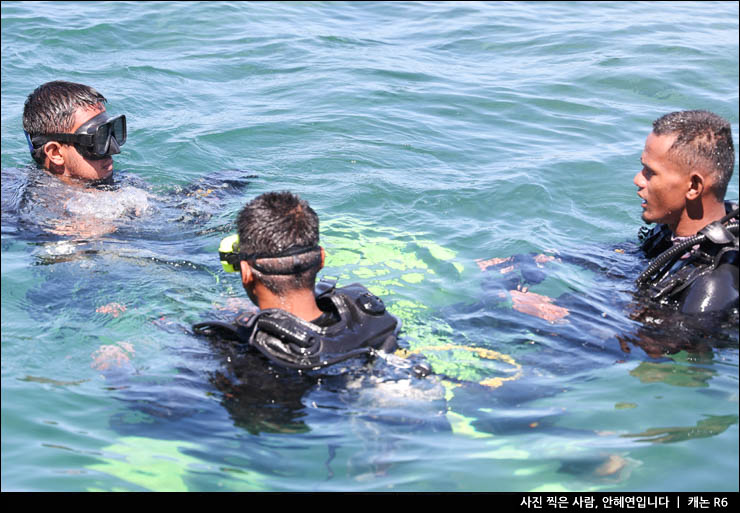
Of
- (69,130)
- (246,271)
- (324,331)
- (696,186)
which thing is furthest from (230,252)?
(696,186)

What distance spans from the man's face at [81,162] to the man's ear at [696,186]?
14.5 ft

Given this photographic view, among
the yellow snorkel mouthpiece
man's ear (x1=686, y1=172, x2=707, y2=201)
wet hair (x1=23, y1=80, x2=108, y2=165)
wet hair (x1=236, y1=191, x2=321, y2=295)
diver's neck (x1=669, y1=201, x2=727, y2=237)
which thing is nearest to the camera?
wet hair (x1=236, y1=191, x2=321, y2=295)

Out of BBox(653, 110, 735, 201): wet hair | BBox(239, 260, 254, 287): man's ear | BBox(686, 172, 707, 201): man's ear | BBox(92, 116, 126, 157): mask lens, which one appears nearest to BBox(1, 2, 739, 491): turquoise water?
BBox(92, 116, 126, 157): mask lens

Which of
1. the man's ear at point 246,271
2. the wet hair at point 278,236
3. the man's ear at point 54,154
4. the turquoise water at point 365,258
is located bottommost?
the turquoise water at point 365,258

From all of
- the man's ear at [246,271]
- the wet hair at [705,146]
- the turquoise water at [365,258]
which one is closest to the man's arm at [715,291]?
the turquoise water at [365,258]

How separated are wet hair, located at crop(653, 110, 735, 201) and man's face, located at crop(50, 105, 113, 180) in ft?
13.9

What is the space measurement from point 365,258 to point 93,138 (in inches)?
91.5

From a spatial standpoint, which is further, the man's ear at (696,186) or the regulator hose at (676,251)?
the man's ear at (696,186)

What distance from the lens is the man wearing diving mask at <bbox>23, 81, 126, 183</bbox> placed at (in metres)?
6.11

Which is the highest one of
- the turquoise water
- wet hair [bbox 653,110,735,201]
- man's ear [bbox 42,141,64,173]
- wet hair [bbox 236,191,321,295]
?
wet hair [bbox 653,110,735,201]

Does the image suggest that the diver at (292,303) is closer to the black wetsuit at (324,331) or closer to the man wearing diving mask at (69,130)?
the black wetsuit at (324,331)

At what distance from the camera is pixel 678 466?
3666 millimetres

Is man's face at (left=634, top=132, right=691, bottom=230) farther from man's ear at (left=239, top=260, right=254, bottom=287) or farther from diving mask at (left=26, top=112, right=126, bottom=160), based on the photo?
diving mask at (left=26, top=112, right=126, bottom=160)

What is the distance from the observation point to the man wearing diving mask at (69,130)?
240 inches
